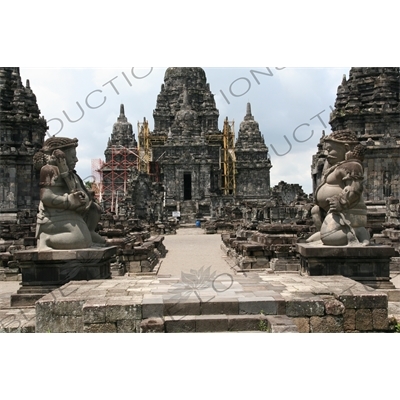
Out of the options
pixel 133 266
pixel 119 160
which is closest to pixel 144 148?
pixel 119 160

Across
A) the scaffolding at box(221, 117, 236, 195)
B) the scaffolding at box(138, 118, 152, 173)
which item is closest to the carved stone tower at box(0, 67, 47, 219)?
the scaffolding at box(138, 118, 152, 173)

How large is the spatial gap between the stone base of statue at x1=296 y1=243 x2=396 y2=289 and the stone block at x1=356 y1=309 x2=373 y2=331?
168 cm

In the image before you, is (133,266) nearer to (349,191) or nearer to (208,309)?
(349,191)

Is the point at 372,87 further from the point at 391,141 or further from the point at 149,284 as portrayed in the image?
the point at 149,284

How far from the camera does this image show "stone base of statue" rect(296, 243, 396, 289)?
21.5 ft

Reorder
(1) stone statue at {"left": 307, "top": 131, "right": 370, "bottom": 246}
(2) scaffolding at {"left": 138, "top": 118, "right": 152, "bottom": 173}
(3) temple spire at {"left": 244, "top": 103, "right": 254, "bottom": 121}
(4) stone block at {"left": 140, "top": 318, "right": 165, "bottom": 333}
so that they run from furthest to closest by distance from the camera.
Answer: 1. (3) temple spire at {"left": 244, "top": 103, "right": 254, "bottom": 121}
2. (2) scaffolding at {"left": 138, "top": 118, "right": 152, "bottom": 173}
3. (1) stone statue at {"left": 307, "top": 131, "right": 370, "bottom": 246}
4. (4) stone block at {"left": 140, "top": 318, "right": 165, "bottom": 333}

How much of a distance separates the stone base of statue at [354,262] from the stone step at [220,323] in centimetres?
210

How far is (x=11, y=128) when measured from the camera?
2219 cm

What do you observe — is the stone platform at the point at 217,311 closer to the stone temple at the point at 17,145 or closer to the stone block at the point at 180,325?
the stone block at the point at 180,325

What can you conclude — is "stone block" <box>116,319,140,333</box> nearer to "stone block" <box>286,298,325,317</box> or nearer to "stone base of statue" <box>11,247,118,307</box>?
"stone block" <box>286,298,325,317</box>

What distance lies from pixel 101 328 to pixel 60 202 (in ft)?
7.70

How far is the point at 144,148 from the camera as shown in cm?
5034

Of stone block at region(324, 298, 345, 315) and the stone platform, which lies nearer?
the stone platform

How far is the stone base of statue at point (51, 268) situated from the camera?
6426 millimetres
